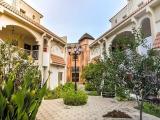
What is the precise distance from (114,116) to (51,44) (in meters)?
14.3

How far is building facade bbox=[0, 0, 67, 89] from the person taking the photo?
1483cm

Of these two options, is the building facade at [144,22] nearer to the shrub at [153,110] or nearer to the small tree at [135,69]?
the small tree at [135,69]

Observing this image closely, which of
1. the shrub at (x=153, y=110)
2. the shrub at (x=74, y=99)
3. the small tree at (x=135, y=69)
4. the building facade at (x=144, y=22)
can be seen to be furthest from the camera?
the shrub at (x=74, y=99)

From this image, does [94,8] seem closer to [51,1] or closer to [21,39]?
[51,1]

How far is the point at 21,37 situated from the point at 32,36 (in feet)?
3.35

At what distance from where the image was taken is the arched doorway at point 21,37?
57.5 ft

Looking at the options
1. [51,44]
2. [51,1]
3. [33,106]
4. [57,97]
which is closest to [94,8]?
[51,1]

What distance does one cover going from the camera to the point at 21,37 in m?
20.0

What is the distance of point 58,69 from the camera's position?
25719 millimetres

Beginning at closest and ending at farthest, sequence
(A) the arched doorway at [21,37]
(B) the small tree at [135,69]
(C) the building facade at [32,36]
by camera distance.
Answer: (B) the small tree at [135,69], (C) the building facade at [32,36], (A) the arched doorway at [21,37]

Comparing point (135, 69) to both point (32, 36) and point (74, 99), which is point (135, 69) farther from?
point (32, 36)

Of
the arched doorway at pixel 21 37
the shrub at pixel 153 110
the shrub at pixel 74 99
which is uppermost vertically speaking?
the arched doorway at pixel 21 37

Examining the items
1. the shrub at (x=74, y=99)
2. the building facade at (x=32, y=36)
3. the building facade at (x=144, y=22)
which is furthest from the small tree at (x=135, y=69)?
the shrub at (x=74, y=99)

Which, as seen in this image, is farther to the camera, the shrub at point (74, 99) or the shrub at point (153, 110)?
the shrub at point (74, 99)
